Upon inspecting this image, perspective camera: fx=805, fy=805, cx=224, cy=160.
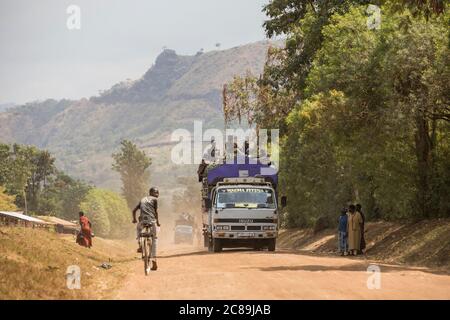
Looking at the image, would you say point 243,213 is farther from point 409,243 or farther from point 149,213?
point 149,213

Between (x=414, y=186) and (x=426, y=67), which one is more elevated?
(x=426, y=67)

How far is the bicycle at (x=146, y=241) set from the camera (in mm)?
19688

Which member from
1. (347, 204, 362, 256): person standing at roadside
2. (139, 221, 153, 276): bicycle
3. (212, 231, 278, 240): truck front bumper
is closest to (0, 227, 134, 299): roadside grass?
(139, 221, 153, 276): bicycle

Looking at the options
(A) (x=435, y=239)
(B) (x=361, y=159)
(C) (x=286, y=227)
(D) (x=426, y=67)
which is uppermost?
(D) (x=426, y=67)

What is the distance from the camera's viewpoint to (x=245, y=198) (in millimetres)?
31500

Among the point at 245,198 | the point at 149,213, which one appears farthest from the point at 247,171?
the point at 149,213

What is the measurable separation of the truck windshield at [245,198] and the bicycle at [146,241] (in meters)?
11.6

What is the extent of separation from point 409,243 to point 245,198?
6.50 metres

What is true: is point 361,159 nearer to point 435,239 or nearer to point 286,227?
point 435,239

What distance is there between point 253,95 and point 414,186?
1110 inches

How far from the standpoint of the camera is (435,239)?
28641 mm
